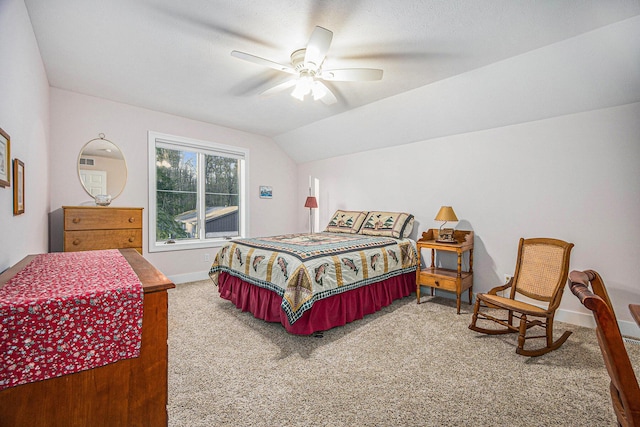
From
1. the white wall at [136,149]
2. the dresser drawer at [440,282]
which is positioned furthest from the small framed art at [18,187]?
the dresser drawer at [440,282]

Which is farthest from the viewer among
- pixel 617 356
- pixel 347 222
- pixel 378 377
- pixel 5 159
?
pixel 347 222

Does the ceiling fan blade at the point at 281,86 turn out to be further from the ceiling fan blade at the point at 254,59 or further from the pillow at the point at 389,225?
the pillow at the point at 389,225

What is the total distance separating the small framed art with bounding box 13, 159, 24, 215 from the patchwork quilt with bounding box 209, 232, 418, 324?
169cm

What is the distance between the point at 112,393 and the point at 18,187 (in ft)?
5.24

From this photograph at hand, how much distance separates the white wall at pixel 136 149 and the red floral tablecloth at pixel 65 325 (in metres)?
2.85

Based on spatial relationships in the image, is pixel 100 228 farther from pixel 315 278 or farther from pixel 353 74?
pixel 353 74

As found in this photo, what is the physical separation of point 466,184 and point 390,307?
5.81 ft

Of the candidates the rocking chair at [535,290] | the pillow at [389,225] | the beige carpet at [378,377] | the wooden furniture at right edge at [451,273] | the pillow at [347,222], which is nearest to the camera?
the beige carpet at [378,377]

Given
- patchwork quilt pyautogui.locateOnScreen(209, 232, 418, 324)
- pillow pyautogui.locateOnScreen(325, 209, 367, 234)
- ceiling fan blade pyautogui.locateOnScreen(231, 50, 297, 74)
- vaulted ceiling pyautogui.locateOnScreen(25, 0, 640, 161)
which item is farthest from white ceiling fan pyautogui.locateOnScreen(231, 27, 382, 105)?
pillow pyautogui.locateOnScreen(325, 209, 367, 234)

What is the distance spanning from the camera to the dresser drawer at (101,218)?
2.82m

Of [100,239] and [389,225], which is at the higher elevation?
[389,225]

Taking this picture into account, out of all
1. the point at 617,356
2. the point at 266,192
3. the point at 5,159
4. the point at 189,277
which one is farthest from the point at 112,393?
the point at 266,192

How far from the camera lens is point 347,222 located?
14.1ft

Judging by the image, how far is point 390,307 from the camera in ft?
10.4
